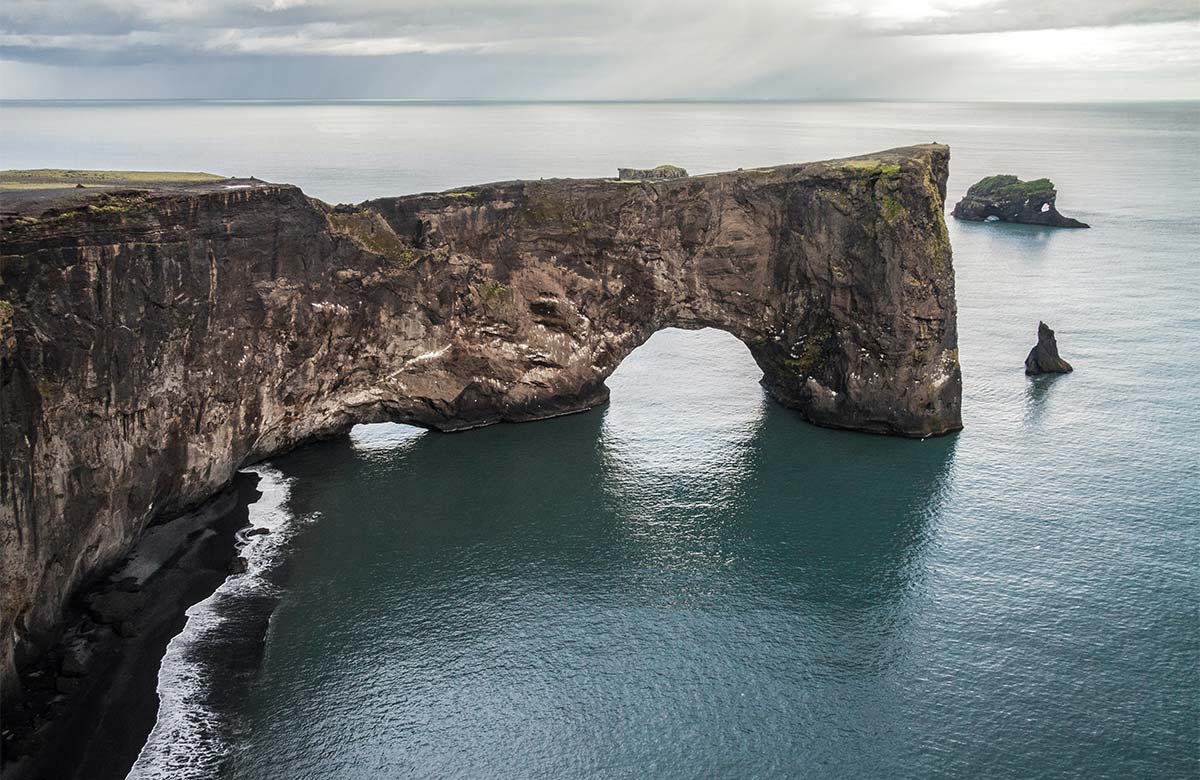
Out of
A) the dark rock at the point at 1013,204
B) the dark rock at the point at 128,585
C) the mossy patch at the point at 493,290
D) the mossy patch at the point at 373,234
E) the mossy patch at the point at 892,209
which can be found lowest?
the dark rock at the point at 128,585

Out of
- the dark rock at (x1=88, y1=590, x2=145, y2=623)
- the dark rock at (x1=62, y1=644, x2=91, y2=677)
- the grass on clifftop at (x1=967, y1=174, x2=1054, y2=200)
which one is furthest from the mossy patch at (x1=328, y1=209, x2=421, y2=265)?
the grass on clifftop at (x1=967, y1=174, x2=1054, y2=200)

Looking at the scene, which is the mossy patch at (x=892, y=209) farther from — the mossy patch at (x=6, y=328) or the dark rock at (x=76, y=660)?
the dark rock at (x=76, y=660)

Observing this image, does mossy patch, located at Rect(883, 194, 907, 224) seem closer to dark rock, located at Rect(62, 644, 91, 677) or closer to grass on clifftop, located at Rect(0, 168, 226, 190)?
grass on clifftop, located at Rect(0, 168, 226, 190)

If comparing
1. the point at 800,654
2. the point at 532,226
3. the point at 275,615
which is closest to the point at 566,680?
the point at 800,654

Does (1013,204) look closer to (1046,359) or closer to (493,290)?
(1046,359)

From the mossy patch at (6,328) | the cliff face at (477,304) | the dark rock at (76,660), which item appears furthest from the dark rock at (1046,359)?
the mossy patch at (6,328)

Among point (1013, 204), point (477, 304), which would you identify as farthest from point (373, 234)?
point (1013, 204)
